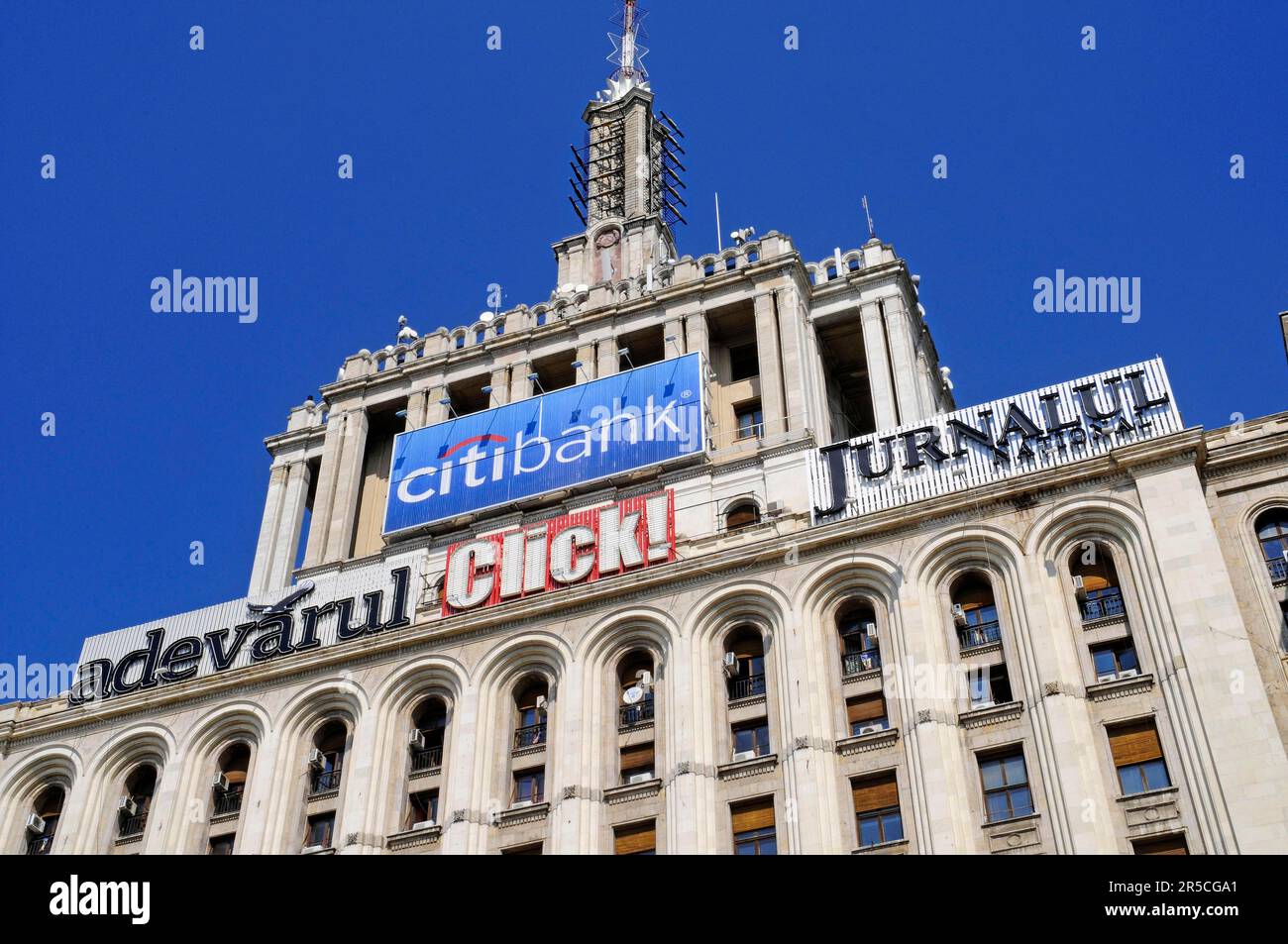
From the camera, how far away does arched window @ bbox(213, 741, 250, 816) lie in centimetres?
5494

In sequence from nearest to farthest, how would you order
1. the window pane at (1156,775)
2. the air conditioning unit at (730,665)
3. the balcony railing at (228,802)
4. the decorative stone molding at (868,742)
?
the window pane at (1156,775), the decorative stone molding at (868,742), the air conditioning unit at (730,665), the balcony railing at (228,802)

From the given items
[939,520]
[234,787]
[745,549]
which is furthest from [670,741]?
[234,787]

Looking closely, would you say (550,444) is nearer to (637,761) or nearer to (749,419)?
(749,419)

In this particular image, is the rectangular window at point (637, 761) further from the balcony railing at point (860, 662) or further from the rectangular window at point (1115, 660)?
the rectangular window at point (1115, 660)

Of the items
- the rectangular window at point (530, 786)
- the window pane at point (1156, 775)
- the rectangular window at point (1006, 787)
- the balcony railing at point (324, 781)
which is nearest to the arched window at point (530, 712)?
the rectangular window at point (530, 786)

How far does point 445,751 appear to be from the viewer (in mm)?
52562

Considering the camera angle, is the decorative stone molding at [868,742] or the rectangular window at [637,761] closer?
the decorative stone molding at [868,742]

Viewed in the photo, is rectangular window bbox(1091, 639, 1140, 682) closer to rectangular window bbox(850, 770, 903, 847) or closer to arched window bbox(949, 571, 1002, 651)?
arched window bbox(949, 571, 1002, 651)

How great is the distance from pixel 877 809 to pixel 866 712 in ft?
12.0

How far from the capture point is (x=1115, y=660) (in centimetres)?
4666

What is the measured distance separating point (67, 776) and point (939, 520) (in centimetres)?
3254

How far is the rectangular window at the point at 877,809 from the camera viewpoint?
1778 inches

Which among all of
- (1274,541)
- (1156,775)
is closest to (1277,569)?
(1274,541)

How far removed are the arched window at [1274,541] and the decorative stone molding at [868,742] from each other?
12.2m
